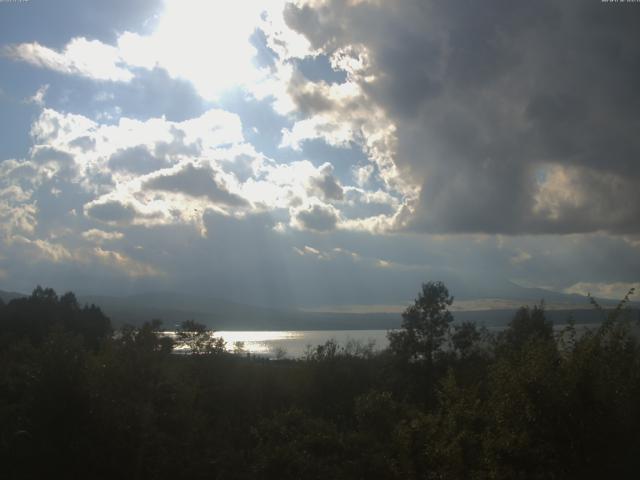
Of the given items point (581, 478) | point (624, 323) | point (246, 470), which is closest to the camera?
point (581, 478)

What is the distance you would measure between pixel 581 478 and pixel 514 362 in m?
3.07

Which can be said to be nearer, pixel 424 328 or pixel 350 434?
pixel 350 434

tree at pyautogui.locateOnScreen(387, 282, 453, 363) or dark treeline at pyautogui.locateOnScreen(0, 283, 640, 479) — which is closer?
dark treeline at pyautogui.locateOnScreen(0, 283, 640, 479)

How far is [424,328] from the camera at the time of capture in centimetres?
3472

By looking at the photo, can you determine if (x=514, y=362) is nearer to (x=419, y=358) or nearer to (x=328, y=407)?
(x=419, y=358)

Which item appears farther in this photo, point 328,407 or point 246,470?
point 328,407

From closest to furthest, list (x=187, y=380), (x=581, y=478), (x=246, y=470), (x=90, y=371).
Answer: (x=581, y=478) → (x=90, y=371) → (x=246, y=470) → (x=187, y=380)

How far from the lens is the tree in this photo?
3447cm

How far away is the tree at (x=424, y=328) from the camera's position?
3447 centimetres

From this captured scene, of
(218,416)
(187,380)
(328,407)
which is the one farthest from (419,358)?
(187,380)

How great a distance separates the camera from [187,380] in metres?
21.3

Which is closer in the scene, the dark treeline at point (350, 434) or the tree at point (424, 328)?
the dark treeline at point (350, 434)

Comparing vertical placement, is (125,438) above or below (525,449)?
below

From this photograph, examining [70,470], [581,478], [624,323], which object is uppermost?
[624,323]
